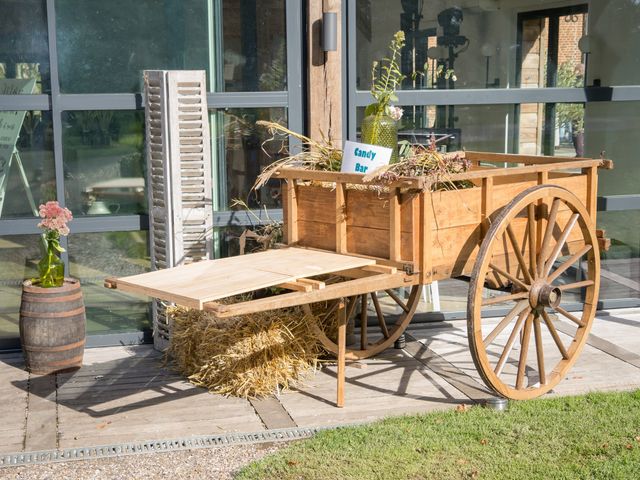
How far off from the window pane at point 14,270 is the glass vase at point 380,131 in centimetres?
222

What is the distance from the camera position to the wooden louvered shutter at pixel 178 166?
18.4 feet

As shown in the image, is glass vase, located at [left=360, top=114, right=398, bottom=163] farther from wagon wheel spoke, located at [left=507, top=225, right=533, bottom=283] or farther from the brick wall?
the brick wall

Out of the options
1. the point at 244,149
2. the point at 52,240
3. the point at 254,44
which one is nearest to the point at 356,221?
the point at 244,149

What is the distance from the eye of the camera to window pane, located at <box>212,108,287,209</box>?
19.8 ft

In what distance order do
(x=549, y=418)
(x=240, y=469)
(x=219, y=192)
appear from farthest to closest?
1. (x=219, y=192)
2. (x=549, y=418)
3. (x=240, y=469)

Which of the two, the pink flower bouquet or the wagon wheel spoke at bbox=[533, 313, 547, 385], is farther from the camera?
the pink flower bouquet

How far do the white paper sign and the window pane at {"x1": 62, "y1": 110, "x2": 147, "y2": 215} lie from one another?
1646 mm

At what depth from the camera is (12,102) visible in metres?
5.73

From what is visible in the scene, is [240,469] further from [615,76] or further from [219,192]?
[615,76]

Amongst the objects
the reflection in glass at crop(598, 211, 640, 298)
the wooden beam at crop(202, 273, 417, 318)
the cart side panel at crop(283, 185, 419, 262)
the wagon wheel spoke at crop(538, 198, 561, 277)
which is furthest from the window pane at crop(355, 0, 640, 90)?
the wooden beam at crop(202, 273, 417, 318)

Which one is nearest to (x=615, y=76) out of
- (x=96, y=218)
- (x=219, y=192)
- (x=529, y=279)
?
(x=529, y=279)

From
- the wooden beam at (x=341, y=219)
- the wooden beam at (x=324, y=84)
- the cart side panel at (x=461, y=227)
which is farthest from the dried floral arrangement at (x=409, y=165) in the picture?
the wooden beam at (x=324, y=84)

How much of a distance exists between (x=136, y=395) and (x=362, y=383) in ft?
3.98

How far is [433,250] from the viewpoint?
15.3ft
